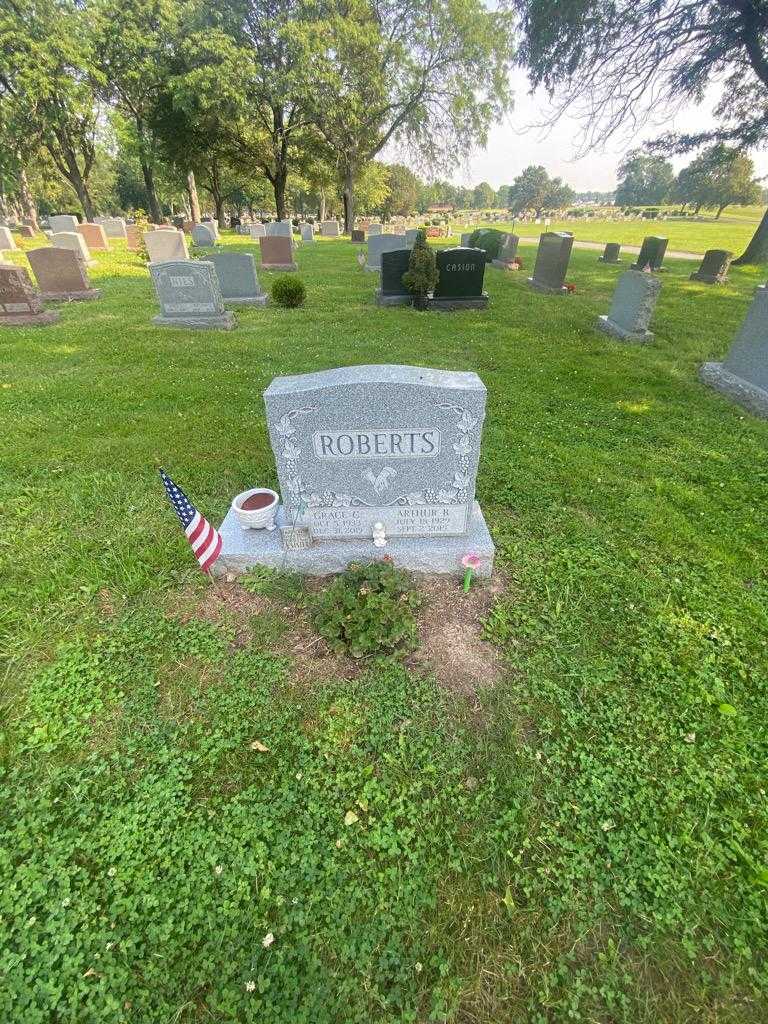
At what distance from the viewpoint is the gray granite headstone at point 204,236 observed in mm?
27172

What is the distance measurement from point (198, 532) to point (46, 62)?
113 ft

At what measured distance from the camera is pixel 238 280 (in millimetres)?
11969

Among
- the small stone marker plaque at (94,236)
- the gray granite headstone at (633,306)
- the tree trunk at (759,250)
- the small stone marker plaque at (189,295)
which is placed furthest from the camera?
the small stone marker plaque at (94,236)

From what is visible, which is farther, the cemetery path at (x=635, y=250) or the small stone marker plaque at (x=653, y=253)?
the cemetery path at (x=635, y=250)

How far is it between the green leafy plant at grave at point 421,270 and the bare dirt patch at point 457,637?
32.6 ft

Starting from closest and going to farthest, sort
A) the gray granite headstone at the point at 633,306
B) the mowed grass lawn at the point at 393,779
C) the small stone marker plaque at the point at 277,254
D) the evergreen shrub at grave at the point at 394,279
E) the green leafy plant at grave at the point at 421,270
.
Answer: the mowed grass lawn at the point at 393,779
the gray granite headstone at the point at 633,306
the green leafy plant at grave at the point at 421,270
the evergreen shrub at grave at the point at 394,279
the small stone marker plaque at the point at 277,254

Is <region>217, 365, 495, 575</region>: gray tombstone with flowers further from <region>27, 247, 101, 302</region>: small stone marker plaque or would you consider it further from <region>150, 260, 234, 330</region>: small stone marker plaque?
<region>27, 247, 101, 302</region>: small stone marker plaque

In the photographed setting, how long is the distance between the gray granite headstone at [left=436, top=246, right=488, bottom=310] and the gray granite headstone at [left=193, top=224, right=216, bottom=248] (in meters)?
21.7

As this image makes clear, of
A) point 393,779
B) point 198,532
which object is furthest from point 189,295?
point 393,779

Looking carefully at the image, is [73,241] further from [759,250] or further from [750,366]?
[759,250]

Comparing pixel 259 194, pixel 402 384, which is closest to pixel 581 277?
pixel 402 384

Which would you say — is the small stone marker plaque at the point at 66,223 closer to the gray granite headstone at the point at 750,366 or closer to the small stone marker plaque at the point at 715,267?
the small stone marker plaque at the point at 715,267

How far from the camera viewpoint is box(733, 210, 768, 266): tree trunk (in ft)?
59.8

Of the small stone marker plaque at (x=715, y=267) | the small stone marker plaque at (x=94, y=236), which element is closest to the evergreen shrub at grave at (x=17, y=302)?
the small stone marker plaque at (x=94, y=236)
